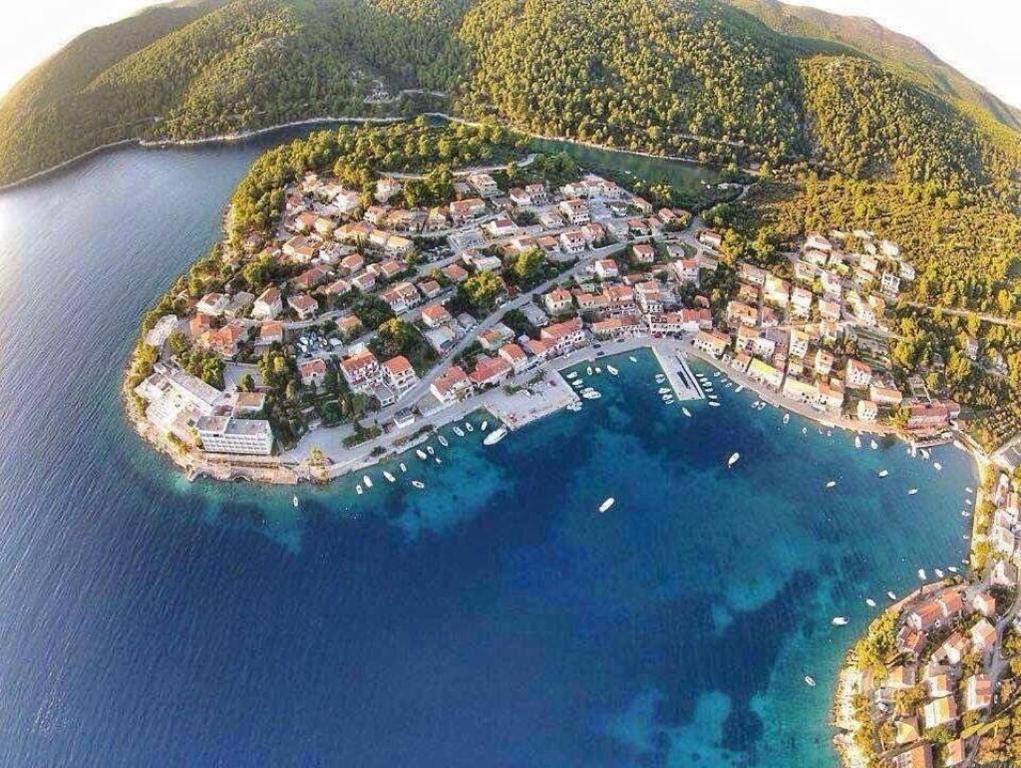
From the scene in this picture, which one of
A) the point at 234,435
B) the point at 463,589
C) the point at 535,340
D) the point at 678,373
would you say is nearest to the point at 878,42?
the point at 678,373

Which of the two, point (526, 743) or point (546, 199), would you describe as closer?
point (526, 743)

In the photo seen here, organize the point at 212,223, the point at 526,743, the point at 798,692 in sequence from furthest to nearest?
the point at 212,223, the point at 798,692, the point at 526,743

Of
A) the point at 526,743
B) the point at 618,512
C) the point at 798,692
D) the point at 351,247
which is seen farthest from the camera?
the point at 351,247

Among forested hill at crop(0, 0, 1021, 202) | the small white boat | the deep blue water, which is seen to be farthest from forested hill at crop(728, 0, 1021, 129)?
the small white boat

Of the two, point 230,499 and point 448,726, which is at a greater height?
point 230,499

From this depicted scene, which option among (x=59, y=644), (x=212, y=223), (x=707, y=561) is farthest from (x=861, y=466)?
(x=212, y=223)

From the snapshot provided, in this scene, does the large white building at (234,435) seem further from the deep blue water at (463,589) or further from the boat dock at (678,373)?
the boat dock at (678,373)

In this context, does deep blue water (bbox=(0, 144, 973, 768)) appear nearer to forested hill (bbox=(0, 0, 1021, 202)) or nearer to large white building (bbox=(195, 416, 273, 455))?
large white building (bbox=(195, 416, 273, 455))

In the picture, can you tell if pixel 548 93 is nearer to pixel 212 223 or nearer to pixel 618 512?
pixel 212 223
